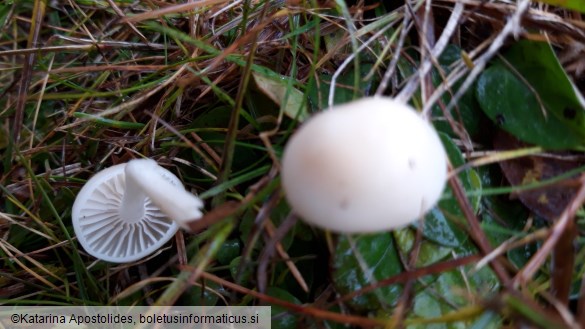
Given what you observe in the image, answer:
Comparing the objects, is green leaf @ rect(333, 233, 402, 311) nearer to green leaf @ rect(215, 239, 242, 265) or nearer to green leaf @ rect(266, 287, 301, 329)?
green leaf @ rect(266, 287, 301, 329)

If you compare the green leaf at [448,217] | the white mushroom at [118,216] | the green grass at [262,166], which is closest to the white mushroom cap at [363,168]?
the green grass at [262,166]

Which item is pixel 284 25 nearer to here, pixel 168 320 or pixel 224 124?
pixel 224 124

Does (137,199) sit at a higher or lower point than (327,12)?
lower

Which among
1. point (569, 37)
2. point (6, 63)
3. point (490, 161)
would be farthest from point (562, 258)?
point (6, 63)

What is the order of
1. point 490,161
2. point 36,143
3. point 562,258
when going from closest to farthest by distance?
point 562,258, point 490,161, point 36,143

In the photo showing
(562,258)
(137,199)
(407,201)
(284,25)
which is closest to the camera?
(407,201)
